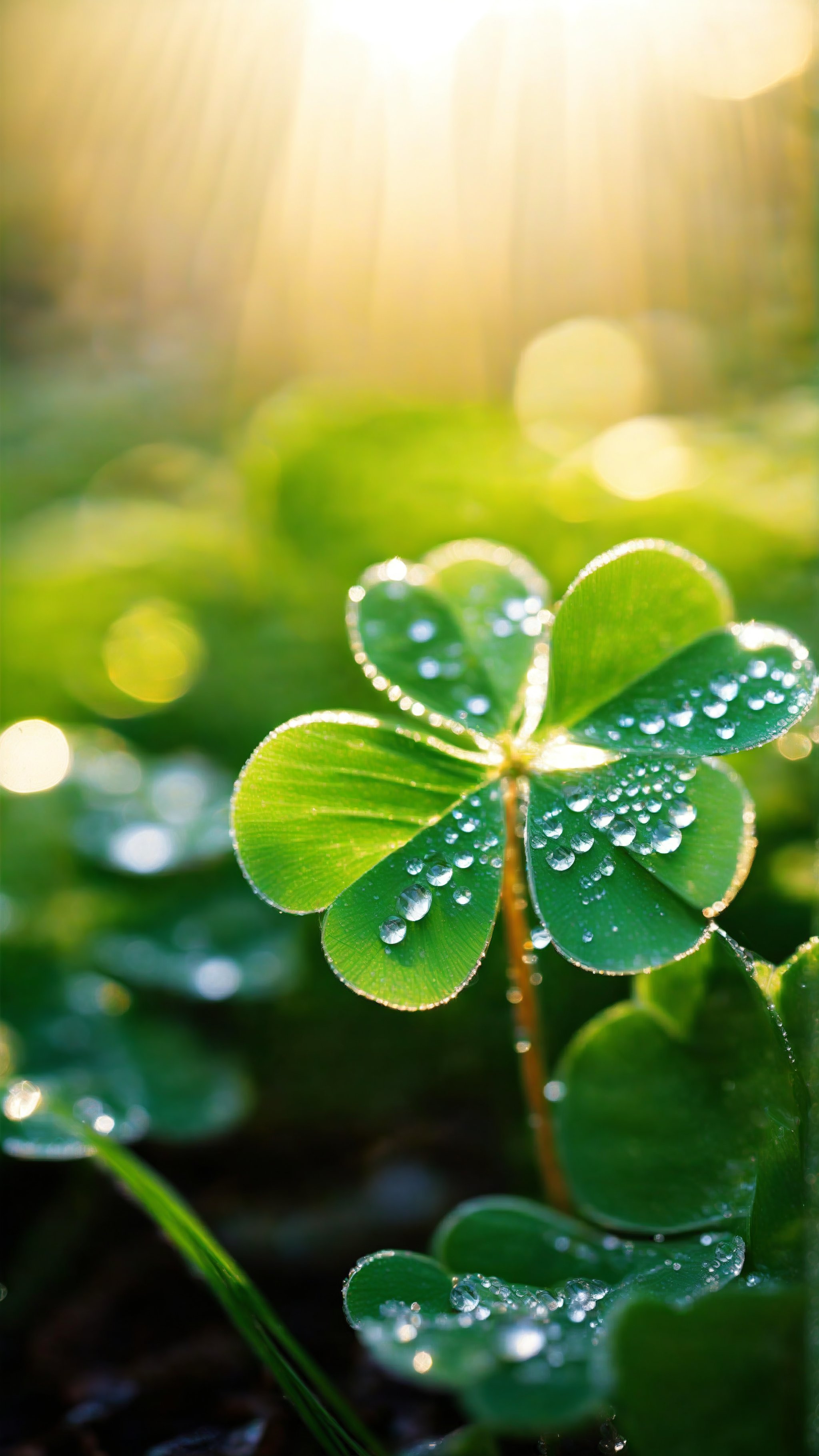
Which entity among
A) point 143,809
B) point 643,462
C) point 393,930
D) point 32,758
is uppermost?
point 643,462

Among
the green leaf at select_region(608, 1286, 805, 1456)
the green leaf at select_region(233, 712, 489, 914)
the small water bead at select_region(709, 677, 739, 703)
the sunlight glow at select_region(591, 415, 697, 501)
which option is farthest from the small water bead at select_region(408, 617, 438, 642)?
the sunlight glow at select_region(591, 415, 697, 501)

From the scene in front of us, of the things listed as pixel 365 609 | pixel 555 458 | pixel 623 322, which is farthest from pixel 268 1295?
pixel 623 322

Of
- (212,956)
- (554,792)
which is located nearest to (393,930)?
(554,792)

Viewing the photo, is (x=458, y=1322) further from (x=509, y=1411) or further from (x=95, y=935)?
(x=95, y=935)

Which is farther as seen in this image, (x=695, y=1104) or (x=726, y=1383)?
(x=695, y=1104)

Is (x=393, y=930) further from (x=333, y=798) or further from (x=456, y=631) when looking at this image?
(x=456, y=631)
